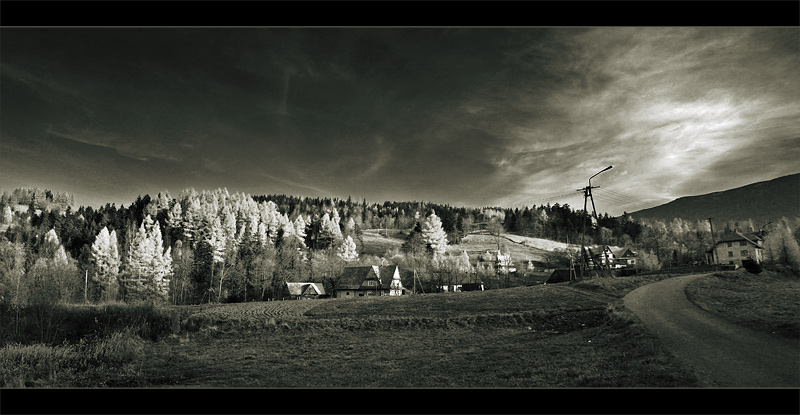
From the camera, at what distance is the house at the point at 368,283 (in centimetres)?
5206

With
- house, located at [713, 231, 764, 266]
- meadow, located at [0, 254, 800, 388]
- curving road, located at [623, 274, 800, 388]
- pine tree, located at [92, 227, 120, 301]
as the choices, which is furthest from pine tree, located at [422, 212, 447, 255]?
curving road, located at [623, 274, 800, 388]

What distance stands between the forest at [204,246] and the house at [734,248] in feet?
5.64

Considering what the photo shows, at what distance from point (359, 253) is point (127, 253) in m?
45.9

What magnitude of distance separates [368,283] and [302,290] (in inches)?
367

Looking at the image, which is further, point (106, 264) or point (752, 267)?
point (106, 264)

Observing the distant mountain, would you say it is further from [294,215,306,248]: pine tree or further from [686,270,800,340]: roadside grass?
[294,215,306,248]: pine tree

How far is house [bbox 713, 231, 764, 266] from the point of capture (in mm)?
38016

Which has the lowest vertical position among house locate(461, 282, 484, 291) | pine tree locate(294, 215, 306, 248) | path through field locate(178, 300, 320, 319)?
house locate(461, 282, 484, 291)

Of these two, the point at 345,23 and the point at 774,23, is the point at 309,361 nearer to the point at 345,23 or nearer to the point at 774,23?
the point at 345,23

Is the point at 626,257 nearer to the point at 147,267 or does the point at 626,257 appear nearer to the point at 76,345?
the point at 147,267

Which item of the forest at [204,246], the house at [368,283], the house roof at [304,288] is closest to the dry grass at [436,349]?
the forest at [204,246]

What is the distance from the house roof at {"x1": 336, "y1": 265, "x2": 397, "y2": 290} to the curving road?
4031cm

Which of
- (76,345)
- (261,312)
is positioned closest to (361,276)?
(261,312)

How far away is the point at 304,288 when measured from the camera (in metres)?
49.8
